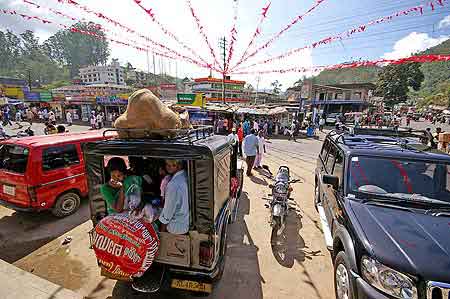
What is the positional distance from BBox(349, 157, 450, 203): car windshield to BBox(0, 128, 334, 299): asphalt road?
61.2 inches

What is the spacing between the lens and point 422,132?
4461 mm

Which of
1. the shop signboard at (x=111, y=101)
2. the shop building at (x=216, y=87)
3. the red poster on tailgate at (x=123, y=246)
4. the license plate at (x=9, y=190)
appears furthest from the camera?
the shop building at (x=216, y=87)

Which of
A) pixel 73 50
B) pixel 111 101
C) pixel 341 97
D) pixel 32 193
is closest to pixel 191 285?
pixel 32 193

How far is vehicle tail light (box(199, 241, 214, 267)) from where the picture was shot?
2.51 meters

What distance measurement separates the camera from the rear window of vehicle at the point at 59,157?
4.50 metres

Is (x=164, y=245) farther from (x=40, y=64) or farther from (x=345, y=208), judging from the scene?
(x=40, y=64)

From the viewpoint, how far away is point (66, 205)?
5.00m

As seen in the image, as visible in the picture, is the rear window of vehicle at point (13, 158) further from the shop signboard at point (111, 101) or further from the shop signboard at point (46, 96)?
the shop signboard at point (46, 96)

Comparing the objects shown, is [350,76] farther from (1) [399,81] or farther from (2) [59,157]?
(2) [59,157]

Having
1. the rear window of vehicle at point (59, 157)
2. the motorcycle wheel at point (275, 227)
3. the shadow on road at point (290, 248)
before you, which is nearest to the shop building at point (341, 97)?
the shadow on road at point (290, 248)

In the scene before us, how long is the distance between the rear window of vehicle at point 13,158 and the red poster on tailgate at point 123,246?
130 inches

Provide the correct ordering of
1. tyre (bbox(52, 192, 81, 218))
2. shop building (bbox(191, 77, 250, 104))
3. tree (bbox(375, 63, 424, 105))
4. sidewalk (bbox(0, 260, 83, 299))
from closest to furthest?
sidewalk (bbox(0, 260, 83, 299)) → tyre (bbox(52, 192, 81, 218)) → tree (bbox(375, 63, 424, 105)) → shop building (bbox(191, 77, 250, 104))

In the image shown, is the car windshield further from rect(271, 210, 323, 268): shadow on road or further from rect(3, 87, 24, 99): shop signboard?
rect(3, 87, 24, 99): shop signboard

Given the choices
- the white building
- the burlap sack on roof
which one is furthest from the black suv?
the white building
